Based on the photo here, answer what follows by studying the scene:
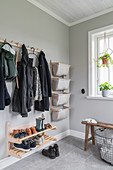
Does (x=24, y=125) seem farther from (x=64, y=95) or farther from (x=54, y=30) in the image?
(x=54, y=30)

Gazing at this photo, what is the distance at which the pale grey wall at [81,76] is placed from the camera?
2648 mm

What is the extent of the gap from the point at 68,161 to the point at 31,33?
7.00 feet

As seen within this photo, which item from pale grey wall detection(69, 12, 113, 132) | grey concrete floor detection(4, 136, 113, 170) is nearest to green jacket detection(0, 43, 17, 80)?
grey concrete floor detection(4, 136, 113, 170)

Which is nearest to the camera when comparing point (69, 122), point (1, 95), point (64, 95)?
point (1, 95)

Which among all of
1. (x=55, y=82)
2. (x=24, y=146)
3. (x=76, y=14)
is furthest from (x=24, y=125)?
(x=76, y=14)

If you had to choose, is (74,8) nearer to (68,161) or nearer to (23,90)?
(23,90)

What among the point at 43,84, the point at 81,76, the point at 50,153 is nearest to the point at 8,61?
the point at 43,84

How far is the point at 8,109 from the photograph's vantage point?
1945mm

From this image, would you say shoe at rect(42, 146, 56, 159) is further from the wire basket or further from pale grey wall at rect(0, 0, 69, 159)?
the wire basket

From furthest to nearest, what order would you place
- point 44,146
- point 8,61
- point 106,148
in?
point 44,146 < point 106,148 < point 8,61

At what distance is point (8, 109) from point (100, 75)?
1.94 m

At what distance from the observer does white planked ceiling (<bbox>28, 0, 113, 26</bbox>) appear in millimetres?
2383

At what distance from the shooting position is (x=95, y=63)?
9.46 ft

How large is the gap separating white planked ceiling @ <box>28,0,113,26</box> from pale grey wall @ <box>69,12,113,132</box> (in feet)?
0.42
